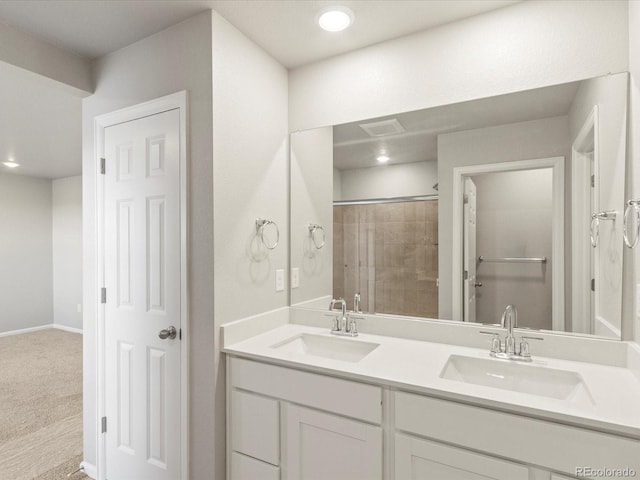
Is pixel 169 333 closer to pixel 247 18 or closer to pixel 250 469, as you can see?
pixel 250 469

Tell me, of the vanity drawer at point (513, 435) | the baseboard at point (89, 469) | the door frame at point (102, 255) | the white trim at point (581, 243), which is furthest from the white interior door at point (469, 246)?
the baseboard at point (89, 469)

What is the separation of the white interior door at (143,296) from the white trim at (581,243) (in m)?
1.87

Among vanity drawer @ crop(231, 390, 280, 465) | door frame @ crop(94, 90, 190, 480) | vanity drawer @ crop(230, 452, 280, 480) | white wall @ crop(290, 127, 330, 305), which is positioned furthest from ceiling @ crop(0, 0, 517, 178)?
vanity drawer @ crop(230, 452, 280, 480)

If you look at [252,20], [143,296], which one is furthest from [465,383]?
Answer: [252,20]

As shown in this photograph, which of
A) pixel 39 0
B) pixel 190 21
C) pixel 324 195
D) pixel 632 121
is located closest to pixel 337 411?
pixel 324 195

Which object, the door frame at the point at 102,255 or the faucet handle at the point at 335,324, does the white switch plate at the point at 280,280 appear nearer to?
the faucet handle at the point at 335,324

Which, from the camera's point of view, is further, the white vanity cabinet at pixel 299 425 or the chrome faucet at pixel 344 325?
the chrome faucet at pixel 344 325

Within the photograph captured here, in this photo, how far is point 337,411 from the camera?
56.7 inches

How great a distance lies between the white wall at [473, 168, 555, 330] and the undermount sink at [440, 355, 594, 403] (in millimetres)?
254

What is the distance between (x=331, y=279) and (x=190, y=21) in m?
1.57

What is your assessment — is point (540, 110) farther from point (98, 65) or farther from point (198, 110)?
point (98, 65)

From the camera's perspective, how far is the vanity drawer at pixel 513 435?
104 centimetres

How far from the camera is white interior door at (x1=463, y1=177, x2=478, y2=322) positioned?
5.88ft

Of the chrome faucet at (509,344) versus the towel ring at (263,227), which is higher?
the towel ring at (263,227)
